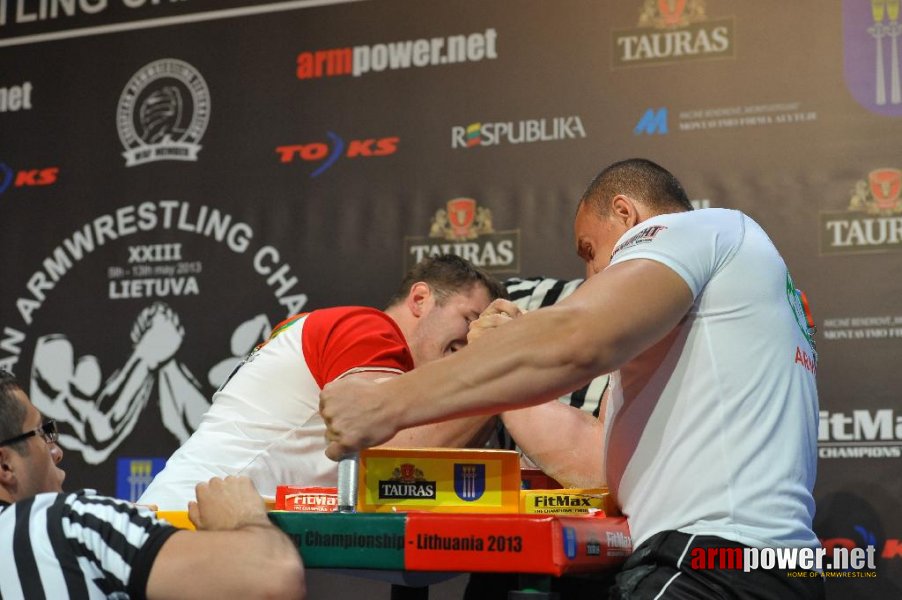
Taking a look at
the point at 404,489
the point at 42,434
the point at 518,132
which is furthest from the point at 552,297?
the point at 404,489

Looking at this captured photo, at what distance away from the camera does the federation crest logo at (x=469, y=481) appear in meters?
1.57

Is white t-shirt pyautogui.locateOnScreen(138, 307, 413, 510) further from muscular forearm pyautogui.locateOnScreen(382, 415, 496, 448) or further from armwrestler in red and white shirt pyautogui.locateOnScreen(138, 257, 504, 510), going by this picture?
muscular forearm pyautogui.locateOnScreen(382, 415, 496, 448)

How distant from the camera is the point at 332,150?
404 cm

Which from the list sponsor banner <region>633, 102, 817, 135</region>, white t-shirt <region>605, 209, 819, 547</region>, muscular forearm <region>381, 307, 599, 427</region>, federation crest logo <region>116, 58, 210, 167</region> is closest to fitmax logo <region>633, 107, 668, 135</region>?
sponsor banner <region>633, 102, 817, 135</region>

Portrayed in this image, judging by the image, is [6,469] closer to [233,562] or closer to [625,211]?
[233,562]

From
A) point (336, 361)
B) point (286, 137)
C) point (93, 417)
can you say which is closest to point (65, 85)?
point (286, 137)

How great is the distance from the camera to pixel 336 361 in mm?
2400

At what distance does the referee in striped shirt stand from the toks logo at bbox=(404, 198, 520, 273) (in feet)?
7.27

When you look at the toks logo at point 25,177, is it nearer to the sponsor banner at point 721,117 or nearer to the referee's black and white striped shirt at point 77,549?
the sponsor banner at point 721,117

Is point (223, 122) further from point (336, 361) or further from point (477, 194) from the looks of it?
point (336, 361)

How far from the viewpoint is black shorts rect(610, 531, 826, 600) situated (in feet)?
4.89

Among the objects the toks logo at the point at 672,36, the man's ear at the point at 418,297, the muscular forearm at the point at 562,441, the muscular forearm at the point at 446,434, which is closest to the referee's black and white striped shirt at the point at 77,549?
the muscular forearm at the point at 446,434

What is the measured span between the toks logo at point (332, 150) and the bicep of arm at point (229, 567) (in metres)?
2.59

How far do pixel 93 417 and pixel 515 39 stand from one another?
2202mm
